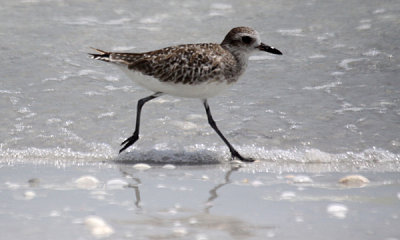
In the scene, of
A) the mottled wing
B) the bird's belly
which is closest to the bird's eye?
the mottled wing

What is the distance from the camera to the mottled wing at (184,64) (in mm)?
7031

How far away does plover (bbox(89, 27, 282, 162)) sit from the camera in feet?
23.1

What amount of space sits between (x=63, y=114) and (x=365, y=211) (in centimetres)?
395

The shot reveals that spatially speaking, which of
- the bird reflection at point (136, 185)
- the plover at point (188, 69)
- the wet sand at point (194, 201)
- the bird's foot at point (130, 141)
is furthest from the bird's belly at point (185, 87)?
the bird reflection at point (136, 185)

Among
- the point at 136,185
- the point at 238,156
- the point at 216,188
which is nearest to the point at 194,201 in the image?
the point at 216,188

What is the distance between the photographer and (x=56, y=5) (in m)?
12.3

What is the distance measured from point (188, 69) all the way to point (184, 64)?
72mm

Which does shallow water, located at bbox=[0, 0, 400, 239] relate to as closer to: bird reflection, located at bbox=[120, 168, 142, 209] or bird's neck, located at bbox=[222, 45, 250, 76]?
bird reflection, located at bbox=[120, 168, 142, 209]

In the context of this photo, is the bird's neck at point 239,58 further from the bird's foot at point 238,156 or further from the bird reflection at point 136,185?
the bird reflection at point 136,185

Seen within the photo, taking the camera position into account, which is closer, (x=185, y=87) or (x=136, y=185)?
(x=136, y=185)

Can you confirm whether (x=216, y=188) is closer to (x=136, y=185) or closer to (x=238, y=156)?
(x=136, y=185)

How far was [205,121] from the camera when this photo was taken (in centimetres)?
778

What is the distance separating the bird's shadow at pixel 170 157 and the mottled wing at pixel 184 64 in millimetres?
703

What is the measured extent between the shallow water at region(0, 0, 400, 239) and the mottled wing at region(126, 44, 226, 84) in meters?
0.65
